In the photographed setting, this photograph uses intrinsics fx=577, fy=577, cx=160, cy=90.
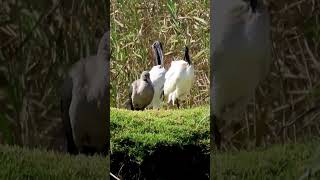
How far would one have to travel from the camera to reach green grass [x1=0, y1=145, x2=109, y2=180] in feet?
13.4

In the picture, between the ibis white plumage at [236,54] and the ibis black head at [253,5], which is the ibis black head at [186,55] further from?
the ibis black head at [253,5]

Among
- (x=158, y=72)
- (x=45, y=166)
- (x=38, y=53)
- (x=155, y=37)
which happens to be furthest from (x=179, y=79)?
(x=45, y=166)

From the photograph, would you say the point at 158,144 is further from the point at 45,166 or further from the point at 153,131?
the point at 45,166

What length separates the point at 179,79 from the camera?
425 centimetres

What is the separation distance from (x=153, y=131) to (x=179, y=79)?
0.43 metres

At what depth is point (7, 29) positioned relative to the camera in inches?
161

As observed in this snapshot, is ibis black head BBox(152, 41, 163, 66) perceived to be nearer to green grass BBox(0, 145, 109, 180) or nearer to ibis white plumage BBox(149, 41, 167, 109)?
ibis white plumage BBox(149, 41, 167, 109)

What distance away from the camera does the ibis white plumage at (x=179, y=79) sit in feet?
13.9

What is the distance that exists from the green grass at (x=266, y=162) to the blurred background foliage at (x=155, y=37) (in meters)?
0.47

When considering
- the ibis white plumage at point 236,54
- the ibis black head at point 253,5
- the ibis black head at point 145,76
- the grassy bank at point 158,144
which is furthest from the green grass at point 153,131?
the ibis black head at point 253,5

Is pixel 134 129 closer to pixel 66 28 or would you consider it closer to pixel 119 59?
pixel 119 59

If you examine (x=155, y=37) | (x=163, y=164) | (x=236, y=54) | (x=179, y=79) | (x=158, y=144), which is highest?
(x=155, y=37)

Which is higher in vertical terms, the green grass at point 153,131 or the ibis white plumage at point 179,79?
the ibis white plumage at point 179,79

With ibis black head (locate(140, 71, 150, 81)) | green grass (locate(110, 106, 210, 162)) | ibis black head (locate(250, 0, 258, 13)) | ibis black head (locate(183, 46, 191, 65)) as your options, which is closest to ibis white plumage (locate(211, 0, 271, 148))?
ibis black head (locate(250, 0, 258, 13))
